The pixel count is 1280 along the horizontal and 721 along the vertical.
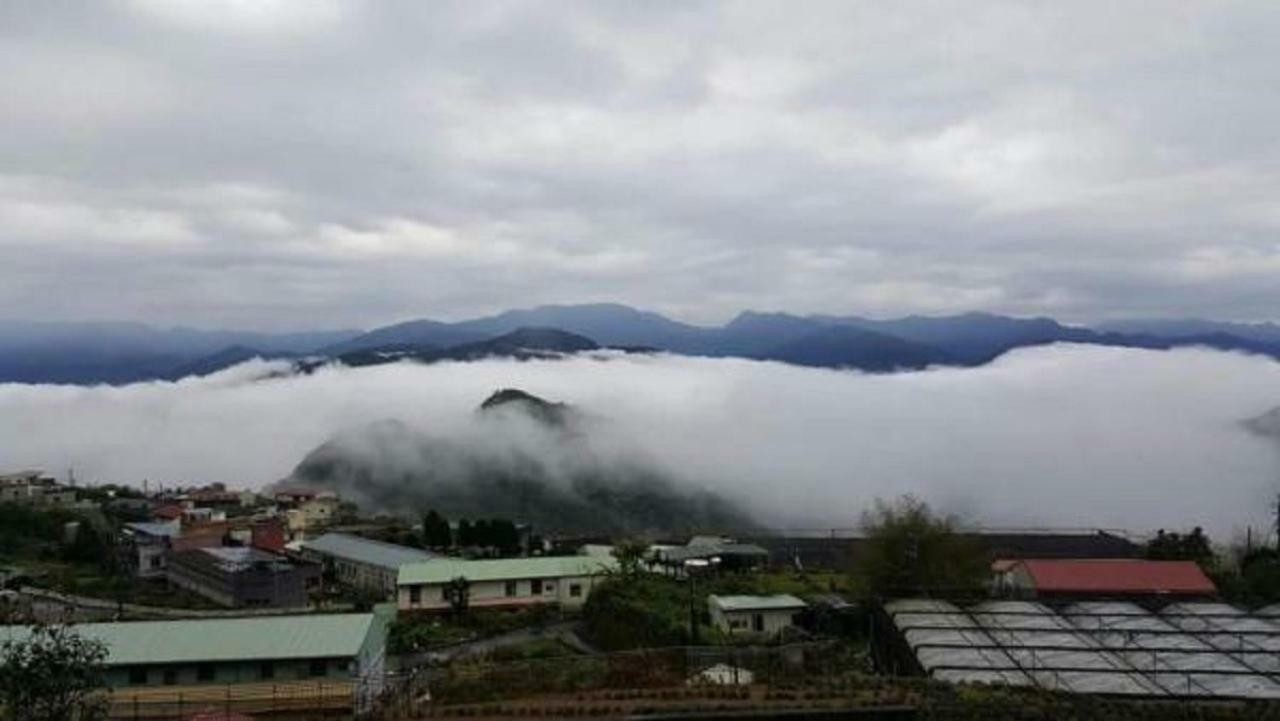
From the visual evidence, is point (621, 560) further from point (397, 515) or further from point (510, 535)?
point (397, 515)

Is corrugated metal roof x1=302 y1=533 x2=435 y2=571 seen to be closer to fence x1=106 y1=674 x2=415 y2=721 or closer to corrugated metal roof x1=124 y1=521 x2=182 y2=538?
corrugated metal roof x1=124 y1=521 x2=182 y2=538

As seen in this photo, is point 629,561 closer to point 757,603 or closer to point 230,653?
point 757,603

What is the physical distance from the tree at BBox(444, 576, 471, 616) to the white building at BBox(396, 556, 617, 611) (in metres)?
0.10

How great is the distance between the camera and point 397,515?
83.2m

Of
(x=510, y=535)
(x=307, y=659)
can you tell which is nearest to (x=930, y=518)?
(x=307, y=659)

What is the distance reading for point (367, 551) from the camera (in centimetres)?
5253

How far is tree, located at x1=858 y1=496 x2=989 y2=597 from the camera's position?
34688 mm

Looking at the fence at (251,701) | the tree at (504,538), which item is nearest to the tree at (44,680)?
the fence at (251,701)

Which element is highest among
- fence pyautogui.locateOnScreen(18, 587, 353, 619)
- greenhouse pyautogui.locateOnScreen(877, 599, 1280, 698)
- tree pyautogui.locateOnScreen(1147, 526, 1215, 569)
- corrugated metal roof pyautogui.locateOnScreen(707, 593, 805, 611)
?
greenhouse pyautogui.locateOnScreen(877, 599, 1280, 698)

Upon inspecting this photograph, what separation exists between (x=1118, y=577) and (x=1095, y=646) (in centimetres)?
1366

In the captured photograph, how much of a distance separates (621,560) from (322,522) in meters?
35.6

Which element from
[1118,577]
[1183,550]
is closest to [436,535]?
[1118,577]

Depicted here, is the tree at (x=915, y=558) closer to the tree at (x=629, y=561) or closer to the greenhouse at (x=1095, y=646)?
the greenhouse at (x=1095, y=646)

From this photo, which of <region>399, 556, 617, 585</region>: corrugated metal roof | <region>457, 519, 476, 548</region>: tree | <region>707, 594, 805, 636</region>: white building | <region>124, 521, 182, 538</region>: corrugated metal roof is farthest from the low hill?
<region>707, 594, 805, 636</region>: white building
